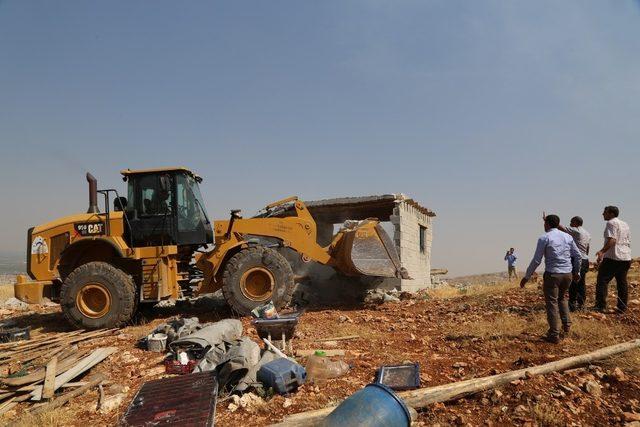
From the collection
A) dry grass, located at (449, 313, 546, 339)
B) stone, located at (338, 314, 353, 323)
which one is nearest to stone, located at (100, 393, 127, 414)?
stone, located at (338, 314, 353, 323)

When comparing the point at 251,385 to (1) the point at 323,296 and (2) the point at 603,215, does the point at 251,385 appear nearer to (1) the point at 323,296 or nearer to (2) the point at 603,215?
(2) the point at 603,215

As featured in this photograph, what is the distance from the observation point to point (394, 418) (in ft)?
8.79

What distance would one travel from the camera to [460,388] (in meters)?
3.49

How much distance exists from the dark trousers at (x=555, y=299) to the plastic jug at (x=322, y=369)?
2.50 metres

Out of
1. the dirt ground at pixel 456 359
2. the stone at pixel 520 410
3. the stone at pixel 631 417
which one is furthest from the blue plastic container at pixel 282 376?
the stone at pixel 631 417

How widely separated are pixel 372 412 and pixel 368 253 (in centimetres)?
547

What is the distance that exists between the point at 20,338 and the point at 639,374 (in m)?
8.06

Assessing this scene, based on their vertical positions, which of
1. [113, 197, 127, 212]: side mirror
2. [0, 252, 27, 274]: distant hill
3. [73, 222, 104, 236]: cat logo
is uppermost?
[113, 197, 127, 212]: side mirror

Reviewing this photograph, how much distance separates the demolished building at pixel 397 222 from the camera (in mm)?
10875

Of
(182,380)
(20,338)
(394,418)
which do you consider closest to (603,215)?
(394,418)

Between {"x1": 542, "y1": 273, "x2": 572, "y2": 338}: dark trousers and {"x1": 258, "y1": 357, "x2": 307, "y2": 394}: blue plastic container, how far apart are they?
298cm

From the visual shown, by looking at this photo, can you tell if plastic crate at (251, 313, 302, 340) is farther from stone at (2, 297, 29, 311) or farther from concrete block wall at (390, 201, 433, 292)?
stone at (2, 297, 29, 311)

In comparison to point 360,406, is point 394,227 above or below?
above

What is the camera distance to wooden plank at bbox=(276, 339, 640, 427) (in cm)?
312
